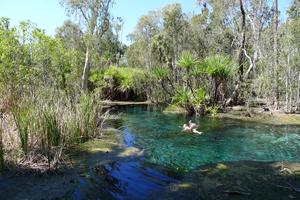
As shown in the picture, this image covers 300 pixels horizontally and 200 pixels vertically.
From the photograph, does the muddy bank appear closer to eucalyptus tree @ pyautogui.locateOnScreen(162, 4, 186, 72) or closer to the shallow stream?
the shallow stream

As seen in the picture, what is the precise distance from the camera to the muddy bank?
5711 millimetres

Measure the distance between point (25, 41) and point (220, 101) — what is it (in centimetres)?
1075

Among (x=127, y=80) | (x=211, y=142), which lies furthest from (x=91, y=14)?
(x=211, y=142)

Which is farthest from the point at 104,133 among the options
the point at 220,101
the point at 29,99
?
the point at 220,101

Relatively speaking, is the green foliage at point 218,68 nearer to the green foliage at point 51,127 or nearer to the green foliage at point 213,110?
the green foliage at point 213,110

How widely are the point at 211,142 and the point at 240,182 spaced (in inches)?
172

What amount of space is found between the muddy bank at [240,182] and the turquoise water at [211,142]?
70cm

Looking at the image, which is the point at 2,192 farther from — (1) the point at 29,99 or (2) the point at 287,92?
(2) the point at 287,92

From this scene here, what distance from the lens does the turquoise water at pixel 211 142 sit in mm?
8594

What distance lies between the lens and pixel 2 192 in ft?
18.0

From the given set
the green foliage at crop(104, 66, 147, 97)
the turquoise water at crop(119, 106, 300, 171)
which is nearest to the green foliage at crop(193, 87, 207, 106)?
the turquoise water at crop(119, 106, 300, 171)

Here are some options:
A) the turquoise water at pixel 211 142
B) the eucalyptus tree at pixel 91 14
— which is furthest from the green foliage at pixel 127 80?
the turquoise water at pixel 211 142

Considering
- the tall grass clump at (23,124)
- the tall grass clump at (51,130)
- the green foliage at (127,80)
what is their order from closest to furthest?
the tall grass clump at (23,124), the tall grass clump at (51,130), the green foliage at (127,80)

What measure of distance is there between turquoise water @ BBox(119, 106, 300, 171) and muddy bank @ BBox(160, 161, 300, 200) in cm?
70
